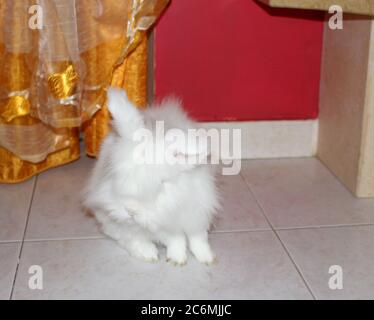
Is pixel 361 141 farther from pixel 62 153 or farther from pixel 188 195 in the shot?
pixel 62 153

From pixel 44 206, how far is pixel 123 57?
51cm

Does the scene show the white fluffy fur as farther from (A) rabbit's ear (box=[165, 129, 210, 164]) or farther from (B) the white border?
(B) the white border

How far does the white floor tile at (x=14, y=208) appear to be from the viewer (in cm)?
167

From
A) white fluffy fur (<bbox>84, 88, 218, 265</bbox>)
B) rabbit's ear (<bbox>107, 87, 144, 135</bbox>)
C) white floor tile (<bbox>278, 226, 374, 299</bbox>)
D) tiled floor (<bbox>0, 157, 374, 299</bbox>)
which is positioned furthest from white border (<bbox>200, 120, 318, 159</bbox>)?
rabbit's ear (<bbox>107, 87, 144, 135</bbox>)

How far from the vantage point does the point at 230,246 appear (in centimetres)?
159

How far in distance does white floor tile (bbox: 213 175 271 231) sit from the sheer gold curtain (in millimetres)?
389

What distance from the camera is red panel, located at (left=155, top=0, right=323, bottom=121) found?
1953 millimetres

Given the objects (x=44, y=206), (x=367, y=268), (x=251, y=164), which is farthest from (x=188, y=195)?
(x=251, y=164)

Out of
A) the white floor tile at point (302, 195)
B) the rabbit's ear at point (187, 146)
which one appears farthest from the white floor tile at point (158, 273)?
the rabbit's ear at point (187, 146)

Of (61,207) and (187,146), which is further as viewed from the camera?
(61,207)

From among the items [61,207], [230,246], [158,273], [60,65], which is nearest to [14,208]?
[61,207]

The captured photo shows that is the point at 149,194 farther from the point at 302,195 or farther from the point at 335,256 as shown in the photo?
the point at 302,195

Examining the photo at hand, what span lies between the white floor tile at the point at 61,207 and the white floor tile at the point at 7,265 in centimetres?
7

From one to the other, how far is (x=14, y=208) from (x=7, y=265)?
33 centimetres
